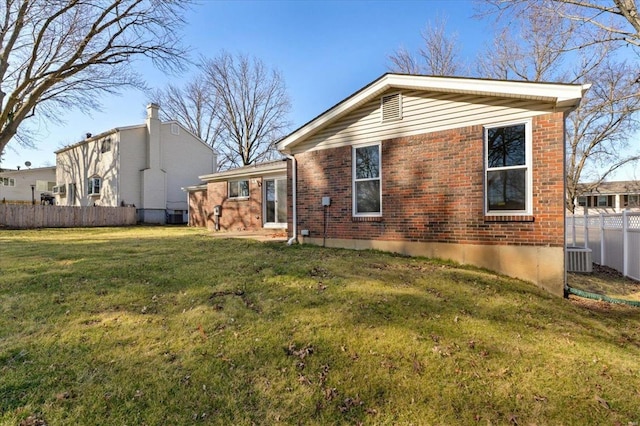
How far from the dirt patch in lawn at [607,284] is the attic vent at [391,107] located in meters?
5.15

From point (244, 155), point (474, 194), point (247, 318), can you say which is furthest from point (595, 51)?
point (244, 155)

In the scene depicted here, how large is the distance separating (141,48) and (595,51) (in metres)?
21.0

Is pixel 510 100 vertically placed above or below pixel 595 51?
below

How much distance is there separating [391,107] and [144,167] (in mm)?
20116

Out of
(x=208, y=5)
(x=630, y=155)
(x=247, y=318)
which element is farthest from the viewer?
(x=630, y=155)

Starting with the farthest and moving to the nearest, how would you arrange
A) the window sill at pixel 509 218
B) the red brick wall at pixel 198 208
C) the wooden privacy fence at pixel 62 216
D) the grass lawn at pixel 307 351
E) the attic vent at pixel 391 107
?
the red brick wall at pixel 198 208
the wooden privacy fence at pixel 62 216
the attic vent at pixel 391 107
the window sill at pixel 509 218
the grass lawn at pixel 307 351

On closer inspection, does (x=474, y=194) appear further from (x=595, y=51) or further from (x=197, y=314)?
(x=595, y=51)

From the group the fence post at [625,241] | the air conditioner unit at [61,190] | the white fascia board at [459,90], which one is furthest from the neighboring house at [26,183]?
the fence post at [625,241]

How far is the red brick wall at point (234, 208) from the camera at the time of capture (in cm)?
1410

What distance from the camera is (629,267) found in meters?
8.12

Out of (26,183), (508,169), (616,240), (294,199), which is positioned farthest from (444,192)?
(26,183)

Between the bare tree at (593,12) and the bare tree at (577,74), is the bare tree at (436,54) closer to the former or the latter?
the bare tree at (577,74)

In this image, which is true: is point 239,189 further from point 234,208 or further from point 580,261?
point 580,261

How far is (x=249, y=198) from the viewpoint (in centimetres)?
1448
